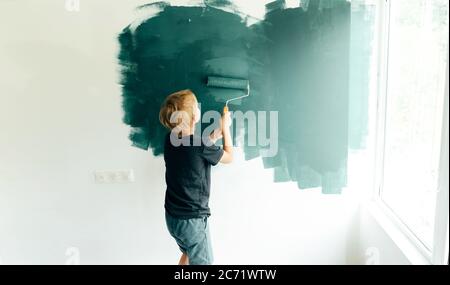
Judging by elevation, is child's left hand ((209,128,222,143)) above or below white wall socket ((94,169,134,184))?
above

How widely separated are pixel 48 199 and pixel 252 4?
4.76ft

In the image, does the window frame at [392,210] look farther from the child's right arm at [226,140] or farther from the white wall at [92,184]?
the child's right arm at [226,140]

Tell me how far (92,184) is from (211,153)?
2.36 feet

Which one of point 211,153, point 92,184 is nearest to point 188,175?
point 211,153

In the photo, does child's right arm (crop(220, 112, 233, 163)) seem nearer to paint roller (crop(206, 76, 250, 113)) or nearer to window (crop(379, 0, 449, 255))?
paint roller (crop(206, 76, 250, 113))

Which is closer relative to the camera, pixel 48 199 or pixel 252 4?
pixel 252 4

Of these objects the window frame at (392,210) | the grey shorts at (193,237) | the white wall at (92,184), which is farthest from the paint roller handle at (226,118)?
the window frame at (392,210)

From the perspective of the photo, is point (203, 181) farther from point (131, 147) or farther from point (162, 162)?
point (131, 147)

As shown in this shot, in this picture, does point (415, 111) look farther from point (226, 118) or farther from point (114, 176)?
point (114, 176)

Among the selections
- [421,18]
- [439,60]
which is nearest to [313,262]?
[439,60]

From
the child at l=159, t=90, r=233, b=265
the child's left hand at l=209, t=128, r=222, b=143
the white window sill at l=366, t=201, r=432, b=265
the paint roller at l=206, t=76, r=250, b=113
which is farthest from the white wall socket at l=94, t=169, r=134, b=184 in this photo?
the white window sill at l=366, t=201, r=432, b=265

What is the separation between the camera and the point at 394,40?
1.41 meters

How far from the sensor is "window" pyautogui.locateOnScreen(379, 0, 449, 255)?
1.10 m

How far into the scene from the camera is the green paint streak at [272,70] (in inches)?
58.7
